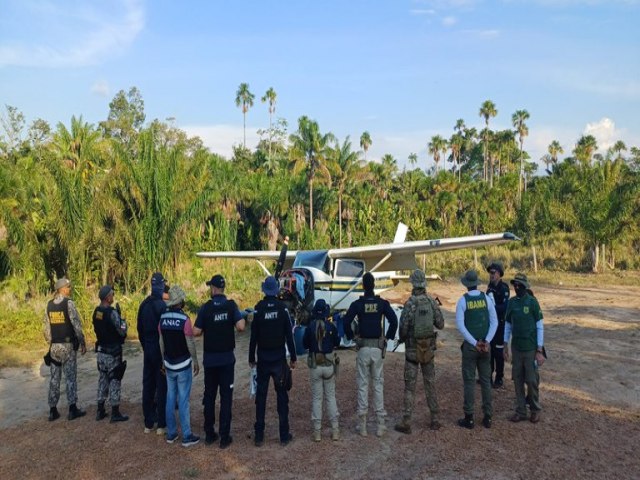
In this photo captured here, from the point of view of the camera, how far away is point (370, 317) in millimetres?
6020

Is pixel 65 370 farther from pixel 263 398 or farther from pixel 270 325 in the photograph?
pixel 270 325

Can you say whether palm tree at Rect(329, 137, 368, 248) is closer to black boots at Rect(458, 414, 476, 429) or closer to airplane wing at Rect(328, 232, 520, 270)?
airplane wing at Rect(328, 232, 520, 270)

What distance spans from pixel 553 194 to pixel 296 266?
76.9 feet

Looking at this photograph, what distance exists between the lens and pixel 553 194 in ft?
98.2

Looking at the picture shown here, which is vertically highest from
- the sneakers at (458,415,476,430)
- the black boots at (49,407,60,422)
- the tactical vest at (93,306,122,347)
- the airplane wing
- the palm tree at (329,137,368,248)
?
the palm tree at (329,137,368,248)

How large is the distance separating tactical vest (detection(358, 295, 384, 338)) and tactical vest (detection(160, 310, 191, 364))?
214cm

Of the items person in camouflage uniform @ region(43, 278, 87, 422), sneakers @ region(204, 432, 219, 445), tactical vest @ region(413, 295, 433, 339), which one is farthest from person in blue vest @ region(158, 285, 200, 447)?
tactical vest @ region(413, 295, 433, 339)

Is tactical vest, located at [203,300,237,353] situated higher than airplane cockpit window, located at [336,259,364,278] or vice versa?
airplane cockpit window, located at [336,259,364,278]

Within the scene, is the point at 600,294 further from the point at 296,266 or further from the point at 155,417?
the point at 155,417

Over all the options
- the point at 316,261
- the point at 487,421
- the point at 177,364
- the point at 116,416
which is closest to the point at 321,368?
the point at 177,364

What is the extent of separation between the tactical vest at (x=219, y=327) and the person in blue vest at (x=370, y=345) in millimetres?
1438

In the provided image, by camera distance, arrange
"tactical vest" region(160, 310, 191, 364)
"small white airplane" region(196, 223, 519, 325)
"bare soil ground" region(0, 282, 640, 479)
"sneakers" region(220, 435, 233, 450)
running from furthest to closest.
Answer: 1. "small white airplane" region(196, 223, 519, 325)
2. "tactical vest" region(160, 310, 191, 364)
3. "sneakers" region(220, 435, 233, 450)
4. "bare soil ground" region(0, 282, 640, 479)

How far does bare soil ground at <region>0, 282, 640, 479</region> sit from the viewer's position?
512cm

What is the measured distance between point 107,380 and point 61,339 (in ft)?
2.90
